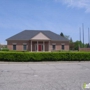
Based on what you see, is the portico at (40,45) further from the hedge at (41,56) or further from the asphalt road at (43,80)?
the asphalt road at (43,80)

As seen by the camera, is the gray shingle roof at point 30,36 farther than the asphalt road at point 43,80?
Yes

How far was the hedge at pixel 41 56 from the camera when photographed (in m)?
22.2

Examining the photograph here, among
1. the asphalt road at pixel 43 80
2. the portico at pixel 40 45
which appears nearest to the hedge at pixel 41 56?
the asphalt road at pixel 43 80

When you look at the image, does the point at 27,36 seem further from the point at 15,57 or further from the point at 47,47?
the point at 15,57

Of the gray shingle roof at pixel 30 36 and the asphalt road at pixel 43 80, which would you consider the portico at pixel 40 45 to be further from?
the asphalt road at pixel 43 80

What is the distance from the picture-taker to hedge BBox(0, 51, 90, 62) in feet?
73.0

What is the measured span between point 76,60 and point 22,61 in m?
6.89

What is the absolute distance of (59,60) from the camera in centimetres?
2359

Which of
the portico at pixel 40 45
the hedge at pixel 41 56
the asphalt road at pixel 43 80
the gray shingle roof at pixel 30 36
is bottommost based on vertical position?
the asphalt road at pixel 43 80

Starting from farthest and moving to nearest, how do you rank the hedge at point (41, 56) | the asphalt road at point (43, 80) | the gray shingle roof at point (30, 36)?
the gray shingle roof at point (30, 36), the hedge at point (41, 56), the asphalt road at point (43, 80)

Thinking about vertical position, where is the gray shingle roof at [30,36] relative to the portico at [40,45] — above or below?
above

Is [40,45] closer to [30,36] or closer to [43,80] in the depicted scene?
[30,36]

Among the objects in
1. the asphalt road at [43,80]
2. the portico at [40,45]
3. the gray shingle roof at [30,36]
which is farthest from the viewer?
the gray shingle roof at [30,36]

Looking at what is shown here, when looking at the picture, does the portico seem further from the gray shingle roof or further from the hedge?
the hedge
